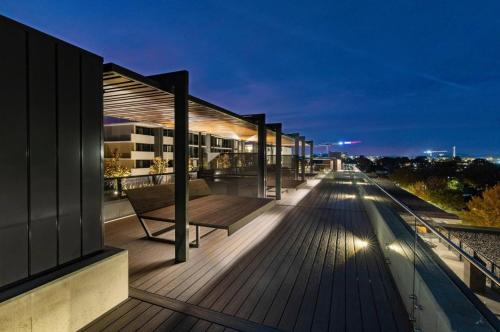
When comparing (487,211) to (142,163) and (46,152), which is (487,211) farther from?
(142,163)

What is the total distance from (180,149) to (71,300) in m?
1.95

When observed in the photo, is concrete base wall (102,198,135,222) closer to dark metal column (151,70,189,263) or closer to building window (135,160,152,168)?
dark metal column (151,70,189,263)

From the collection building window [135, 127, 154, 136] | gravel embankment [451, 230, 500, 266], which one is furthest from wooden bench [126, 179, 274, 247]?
building window [135, 127, 154, 136]

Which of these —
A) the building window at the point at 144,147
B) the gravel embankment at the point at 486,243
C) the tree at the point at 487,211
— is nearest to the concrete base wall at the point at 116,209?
the gravel embankment at the point at 486,243

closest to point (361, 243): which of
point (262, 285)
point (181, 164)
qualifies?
point (262, 285)

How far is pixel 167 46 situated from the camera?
40.8 metres

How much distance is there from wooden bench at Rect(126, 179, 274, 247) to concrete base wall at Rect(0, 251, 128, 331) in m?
1.15

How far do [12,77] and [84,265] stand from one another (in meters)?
1.58

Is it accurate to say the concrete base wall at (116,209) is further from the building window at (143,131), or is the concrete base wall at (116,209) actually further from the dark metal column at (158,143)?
the dark metal column at (158,143)

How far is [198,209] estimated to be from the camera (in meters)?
4.18

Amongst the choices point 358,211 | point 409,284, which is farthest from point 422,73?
point 409,284

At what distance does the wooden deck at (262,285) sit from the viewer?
2117mm

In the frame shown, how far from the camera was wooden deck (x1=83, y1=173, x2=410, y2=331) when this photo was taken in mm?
2117

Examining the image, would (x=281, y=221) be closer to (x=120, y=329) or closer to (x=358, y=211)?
(x=358, y=211)
